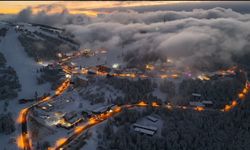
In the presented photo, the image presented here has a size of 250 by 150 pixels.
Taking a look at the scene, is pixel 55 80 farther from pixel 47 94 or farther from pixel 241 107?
pixel 241 107

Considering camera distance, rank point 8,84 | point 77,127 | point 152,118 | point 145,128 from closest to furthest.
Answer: point 145,128, point 77,127, point 152,118, point 8,84

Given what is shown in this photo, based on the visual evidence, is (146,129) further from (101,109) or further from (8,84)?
(8,84)

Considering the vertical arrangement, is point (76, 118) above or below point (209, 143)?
above

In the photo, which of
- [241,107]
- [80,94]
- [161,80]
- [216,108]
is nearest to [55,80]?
[80,94]

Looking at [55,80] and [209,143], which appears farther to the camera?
[55,80]

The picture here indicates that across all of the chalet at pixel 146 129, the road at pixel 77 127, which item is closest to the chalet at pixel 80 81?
the road at pixel 77 127

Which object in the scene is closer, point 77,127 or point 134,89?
point 77,127

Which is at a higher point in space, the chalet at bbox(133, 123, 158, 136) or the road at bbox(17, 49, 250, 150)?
the road at bbox(17, 49, 250, 150)

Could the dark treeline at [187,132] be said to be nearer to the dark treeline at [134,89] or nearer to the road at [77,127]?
the road at [77,127]

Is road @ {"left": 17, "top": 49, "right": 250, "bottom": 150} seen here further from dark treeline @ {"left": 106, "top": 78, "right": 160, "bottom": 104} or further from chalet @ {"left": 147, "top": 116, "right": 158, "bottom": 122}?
chalet @ {"left": 147, "top": 116, "right": 158, "bottom": 122}

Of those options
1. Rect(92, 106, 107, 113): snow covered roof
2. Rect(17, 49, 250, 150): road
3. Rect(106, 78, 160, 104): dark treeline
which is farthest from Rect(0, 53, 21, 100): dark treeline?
Rect(106, 78, 160, 104): dark treeline

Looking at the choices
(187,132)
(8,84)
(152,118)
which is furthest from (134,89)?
(8,84)
